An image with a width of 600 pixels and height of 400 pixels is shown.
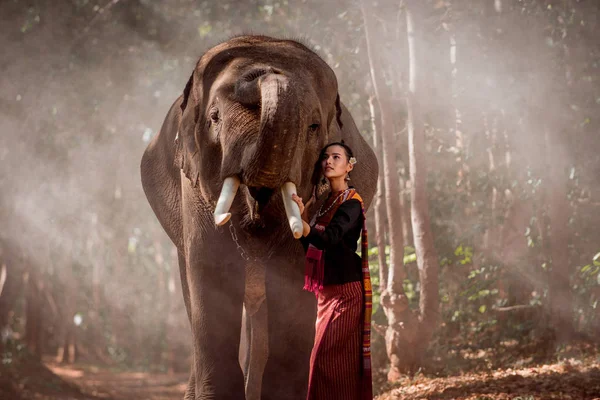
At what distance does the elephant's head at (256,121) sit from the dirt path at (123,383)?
326 inches

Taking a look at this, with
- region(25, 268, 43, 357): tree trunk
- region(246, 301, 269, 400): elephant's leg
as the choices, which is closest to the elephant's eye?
region(246, 301, 269, 400): elephant's leg

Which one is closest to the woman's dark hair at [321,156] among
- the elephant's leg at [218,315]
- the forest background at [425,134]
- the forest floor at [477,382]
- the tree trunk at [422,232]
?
the elephant's leg at [218,315]

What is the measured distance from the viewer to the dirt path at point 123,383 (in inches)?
548

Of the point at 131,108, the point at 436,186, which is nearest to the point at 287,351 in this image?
the point at 436,186

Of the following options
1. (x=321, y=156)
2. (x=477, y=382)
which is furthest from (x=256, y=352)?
(x=321, y=156)

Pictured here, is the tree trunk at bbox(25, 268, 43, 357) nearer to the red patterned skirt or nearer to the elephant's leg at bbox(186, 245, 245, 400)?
the elephant's leg at bbox(186, 245, 245, 400)

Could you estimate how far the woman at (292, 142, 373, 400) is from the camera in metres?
4.29

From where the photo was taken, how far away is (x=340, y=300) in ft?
14.2

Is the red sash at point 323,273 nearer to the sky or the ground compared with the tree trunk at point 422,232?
nearer to the ground

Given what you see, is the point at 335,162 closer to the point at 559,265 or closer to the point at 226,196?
the point at 226,196

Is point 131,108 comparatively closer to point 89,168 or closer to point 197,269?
point 89,168

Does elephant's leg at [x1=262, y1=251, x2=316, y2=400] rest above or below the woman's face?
below

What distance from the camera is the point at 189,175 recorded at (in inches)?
195

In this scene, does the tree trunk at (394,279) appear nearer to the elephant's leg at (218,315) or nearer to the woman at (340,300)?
the elephant's leg at (218,315)
